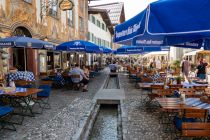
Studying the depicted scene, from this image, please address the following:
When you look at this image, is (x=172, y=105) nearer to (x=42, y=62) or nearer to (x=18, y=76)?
(x=18, y=76)

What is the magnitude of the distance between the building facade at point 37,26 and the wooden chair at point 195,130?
339 inches

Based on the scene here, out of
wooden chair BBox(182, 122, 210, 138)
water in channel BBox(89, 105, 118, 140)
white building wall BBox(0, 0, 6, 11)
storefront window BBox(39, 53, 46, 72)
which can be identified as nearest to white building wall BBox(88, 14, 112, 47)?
storefront window BBox(39, 53, 46, 72)

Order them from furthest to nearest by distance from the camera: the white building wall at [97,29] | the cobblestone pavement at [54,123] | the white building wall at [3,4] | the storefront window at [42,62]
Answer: the white building wall at [97,29] → the storefront window at [42,62] → the white building wall at [3,4] → the cobblestone pavement at [54,123]

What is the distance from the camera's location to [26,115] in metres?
7.20

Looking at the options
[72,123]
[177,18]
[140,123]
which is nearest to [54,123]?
[72,123]

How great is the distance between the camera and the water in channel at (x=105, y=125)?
257 inches

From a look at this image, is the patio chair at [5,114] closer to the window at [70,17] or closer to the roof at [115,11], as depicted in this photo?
the window at [70,17]

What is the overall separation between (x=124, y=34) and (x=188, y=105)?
2.55m

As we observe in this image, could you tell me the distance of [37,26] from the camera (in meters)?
13.8

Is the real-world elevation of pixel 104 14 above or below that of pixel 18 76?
above

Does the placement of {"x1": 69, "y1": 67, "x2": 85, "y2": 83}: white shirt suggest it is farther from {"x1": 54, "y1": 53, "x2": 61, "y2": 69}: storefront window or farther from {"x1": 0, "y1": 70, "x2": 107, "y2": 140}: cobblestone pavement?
{"x1": 54, "y1": 53, "x2": 61, "y2": 69}: storefront window

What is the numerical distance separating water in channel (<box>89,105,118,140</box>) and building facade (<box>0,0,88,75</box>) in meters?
4.86

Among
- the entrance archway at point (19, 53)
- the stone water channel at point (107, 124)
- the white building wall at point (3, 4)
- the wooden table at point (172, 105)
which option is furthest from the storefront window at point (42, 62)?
the wooden table at point (172, 105)

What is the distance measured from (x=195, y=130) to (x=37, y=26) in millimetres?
11581
